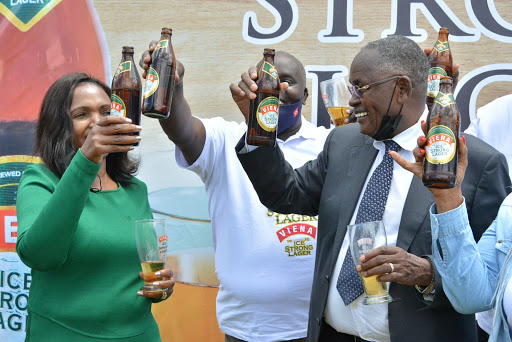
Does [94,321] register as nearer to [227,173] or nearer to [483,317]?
[227,173]

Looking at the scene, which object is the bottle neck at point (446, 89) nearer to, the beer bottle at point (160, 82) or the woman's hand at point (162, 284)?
the beer bottle at point (160, 82)

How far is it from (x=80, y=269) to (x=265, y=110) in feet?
2.89

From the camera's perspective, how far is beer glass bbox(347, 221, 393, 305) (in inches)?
80.5

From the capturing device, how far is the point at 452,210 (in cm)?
192

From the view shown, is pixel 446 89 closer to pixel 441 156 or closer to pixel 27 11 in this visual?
pixel 441 156

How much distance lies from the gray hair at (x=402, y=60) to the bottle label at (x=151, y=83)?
2.64 feet

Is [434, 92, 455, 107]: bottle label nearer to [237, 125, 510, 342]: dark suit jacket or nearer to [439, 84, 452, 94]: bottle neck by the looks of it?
[439, 84, 452, 94]: bottle neck

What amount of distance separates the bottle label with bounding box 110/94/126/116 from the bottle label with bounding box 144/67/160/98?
0.09m

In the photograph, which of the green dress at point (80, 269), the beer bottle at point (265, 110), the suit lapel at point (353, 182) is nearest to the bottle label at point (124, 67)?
the green dress at point (80, 269)

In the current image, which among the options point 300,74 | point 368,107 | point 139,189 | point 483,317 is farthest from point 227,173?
point 483,317

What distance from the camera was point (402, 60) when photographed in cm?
243

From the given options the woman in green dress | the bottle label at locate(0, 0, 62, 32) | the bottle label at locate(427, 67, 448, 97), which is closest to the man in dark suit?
the bottle label at locate(427, 67, 448, 97)

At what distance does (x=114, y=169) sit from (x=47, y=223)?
582mm

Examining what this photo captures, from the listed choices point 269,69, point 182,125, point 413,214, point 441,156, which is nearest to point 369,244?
point 413,214
